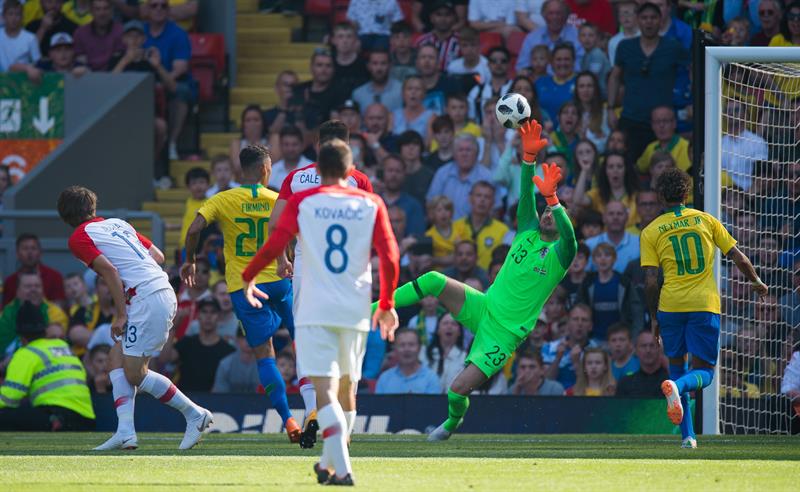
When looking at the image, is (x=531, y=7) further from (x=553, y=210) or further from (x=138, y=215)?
(x=553, y=210)

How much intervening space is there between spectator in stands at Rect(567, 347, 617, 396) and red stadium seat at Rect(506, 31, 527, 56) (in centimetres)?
477

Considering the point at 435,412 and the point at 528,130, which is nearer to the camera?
the point at 528,130

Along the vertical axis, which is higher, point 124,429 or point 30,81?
point 30,81

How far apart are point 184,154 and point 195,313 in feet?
12.0

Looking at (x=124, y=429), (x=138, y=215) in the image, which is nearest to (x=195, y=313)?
(x=138, y=215)

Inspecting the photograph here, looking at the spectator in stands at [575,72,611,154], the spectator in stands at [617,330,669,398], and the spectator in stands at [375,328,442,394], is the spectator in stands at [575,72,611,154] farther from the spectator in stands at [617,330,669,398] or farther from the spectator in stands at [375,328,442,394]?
the spectator in stands at [375,328,442,394]

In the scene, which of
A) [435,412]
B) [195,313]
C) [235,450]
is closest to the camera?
[235,450]

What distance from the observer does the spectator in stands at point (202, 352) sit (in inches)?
592

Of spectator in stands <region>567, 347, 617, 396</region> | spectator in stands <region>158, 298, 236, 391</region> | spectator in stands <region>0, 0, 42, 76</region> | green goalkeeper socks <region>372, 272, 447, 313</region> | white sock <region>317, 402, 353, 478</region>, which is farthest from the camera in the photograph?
spectator in stands <region>0, 0, 42, 76</region>

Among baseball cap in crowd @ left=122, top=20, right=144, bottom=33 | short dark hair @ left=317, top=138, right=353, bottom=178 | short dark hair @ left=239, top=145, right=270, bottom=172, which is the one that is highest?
baseball cap in crowd @ left=122, top=20, right=144, bottom=33

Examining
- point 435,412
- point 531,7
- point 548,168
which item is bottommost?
point 435,412

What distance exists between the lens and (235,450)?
10789 mm

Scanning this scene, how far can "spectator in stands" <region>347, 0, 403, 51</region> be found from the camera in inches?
709

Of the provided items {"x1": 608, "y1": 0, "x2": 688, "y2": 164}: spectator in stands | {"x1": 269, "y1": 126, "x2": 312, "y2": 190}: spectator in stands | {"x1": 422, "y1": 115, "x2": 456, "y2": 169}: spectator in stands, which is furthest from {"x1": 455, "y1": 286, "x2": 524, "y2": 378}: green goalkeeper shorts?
{"x1": 269, "y1": 126, "x2": 312, "y2": 190}: spectator in stands
